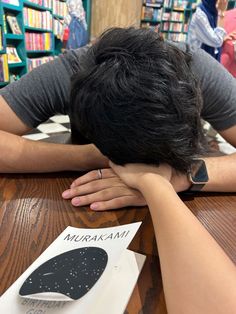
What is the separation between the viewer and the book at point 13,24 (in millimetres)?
2736

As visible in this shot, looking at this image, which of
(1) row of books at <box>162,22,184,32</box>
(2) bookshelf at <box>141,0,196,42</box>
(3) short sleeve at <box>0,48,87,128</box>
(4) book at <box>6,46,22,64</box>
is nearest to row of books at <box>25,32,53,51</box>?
(4) book at <box>6,46,22,64</box>

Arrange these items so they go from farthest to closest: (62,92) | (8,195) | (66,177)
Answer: (62,92) < (66,177) < (8,195)

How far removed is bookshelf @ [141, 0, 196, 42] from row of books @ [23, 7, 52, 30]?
2.42 meters

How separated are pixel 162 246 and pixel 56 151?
0.40 metres

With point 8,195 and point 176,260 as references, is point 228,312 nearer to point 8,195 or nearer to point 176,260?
point 176,260

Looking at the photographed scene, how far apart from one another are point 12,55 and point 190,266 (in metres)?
3.04

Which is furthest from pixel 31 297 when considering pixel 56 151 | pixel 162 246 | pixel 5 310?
pixel 56 151

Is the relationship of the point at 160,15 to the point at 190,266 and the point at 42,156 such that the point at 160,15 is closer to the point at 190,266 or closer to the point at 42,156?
the point at 42,156

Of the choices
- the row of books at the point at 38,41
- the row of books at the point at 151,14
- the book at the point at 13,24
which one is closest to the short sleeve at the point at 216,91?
the book at the point at 13,24

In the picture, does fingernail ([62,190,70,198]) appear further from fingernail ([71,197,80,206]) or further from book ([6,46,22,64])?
book ([6,46,22,64])

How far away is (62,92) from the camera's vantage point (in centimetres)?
82

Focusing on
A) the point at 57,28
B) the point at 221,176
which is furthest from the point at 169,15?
the point at 221,176

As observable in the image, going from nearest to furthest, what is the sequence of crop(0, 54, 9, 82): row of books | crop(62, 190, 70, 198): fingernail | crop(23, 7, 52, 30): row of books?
crop(62, 190, 70, 198): fingernail → crop(0, 54, 9, 82): row of books → crop(23, 7, 52, 30): row of books

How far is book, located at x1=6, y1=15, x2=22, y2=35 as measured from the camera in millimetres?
2736
